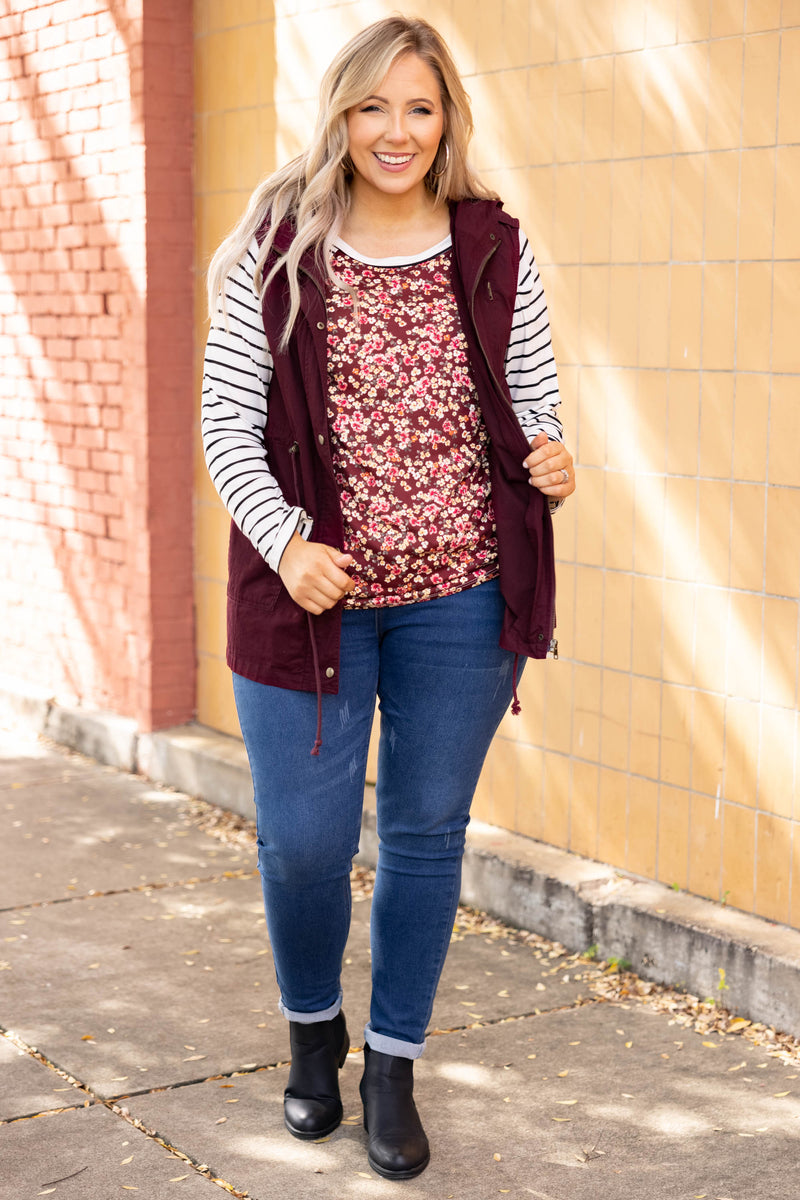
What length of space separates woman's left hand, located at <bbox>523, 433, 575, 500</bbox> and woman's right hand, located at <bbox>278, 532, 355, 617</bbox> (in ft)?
1.20

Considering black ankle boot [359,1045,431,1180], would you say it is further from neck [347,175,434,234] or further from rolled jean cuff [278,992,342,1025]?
neck [347,175,434,234]

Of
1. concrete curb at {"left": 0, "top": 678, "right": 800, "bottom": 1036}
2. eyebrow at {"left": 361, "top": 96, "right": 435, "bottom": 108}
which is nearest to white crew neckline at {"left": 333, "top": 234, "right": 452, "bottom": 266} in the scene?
eyebrow at {"left": 361, "top": 96, "right": 435, "bottom": 108}

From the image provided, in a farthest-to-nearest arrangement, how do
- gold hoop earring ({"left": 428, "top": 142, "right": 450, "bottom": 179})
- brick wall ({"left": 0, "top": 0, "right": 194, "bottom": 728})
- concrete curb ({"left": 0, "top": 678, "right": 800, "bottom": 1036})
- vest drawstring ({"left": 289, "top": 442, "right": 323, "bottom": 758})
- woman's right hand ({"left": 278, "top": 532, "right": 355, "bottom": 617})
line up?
brick wall ({"left": 0, "top": 0, "right": 194, "bottom": 728}) → concrete curb ({"left": 0, "top": 678, "right": 800, "bottom": 1036}) → gold hoop earring ({"left": 428, "top": 142, "right": 450, "bottom": 179}) → vest drawstring ({"left": 289, "top": 442, "right": 323, "bottom": 758}) → woman's right hand ({"left": 278, "top": 532, "right": 355, "bottom": 617})

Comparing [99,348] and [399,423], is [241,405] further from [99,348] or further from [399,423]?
[99,348]

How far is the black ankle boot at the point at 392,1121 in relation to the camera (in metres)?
3.01

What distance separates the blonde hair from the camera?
2789 mm

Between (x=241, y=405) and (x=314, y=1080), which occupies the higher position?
(x=241, y=405)

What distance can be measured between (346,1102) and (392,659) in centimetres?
98

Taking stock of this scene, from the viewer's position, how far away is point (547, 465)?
2871 mm

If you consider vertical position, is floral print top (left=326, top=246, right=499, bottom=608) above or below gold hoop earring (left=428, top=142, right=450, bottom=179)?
below

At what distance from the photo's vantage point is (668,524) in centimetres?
412

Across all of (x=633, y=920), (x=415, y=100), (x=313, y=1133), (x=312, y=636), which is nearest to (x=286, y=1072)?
(x=313, y=1133)

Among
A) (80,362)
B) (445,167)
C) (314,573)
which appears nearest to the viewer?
(314,573)

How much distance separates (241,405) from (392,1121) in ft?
4.39
